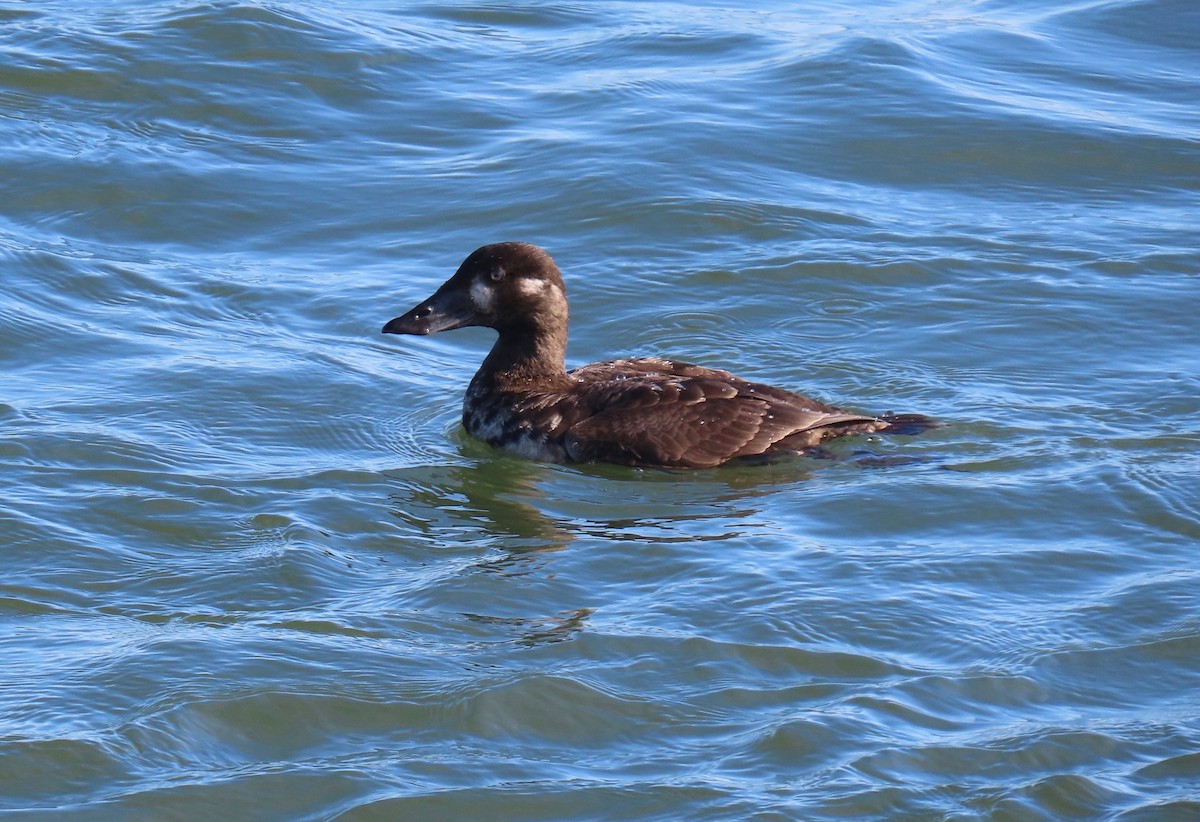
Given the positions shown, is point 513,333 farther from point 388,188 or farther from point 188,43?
point 188,43

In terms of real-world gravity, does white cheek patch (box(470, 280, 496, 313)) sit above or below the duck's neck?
above

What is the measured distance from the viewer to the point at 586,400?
8773 millimetres

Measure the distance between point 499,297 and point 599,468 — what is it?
3.82 ft

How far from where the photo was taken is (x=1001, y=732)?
5781 mm

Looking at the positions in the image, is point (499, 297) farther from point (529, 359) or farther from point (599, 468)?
point (599, 468)

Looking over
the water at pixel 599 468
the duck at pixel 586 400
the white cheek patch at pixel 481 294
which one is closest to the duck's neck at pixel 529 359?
the duck at pixel 586 400

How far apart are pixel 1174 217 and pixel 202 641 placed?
25.6 feet

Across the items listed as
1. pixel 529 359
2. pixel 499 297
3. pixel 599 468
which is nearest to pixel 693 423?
pixel 599 468

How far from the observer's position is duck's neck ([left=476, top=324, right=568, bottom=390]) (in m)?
9.16

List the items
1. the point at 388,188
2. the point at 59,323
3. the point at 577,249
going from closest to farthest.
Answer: the point at 59,323 < the point at 577,249 < the point at 388,188

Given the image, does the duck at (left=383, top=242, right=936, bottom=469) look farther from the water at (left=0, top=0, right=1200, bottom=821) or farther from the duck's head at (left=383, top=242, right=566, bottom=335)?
the water at (left=0, top=0, right=1200, bottom=821)

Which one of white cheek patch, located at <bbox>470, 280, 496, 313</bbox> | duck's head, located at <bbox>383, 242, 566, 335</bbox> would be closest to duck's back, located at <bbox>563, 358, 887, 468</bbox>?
duck's head, located at <bbox>383, 242, 566, 335</bbox>

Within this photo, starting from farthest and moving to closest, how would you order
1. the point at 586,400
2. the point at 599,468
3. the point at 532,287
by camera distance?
the point at 532,287 < the point at 586,400 < the point at 599,468

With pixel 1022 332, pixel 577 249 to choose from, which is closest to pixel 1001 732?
pixel 1022 332
